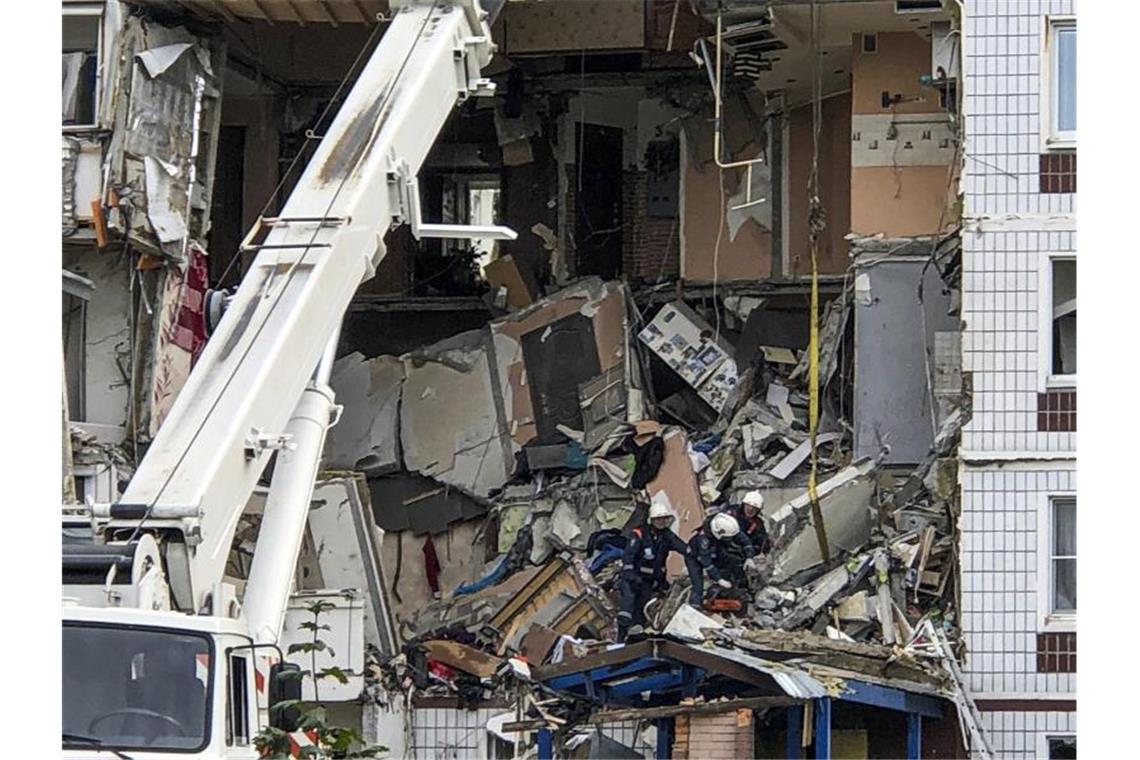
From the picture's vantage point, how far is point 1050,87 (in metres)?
23.2

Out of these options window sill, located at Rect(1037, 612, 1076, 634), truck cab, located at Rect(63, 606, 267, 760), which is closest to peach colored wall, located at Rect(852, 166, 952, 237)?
window sill, located at Rect(1037, 612, 1076, 634)

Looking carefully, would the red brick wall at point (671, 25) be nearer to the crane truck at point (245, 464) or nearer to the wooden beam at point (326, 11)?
the wooden beam at point (326, 11)

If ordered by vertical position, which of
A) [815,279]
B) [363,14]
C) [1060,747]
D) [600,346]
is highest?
[363,14]

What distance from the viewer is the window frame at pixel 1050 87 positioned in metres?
23.1

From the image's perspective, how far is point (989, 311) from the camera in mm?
23000

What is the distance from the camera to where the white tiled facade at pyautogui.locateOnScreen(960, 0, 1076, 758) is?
74.0 feet

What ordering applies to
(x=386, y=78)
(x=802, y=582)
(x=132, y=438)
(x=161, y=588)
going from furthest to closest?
(x=132, y=438) → (x=802, y=582) → (x=386, y=78) → (x=161, y=588)

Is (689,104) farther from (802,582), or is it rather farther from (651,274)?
(802,582)

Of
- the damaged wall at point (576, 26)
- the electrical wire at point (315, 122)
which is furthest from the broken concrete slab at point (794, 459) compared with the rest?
the electrical wire at point (315, 122)

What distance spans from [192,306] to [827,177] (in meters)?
8.02

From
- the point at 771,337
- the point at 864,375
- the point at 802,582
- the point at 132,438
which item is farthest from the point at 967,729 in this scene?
the point at 132,438

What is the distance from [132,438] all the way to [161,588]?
13082 millimetres

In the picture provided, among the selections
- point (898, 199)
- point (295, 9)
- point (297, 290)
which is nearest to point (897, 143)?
point (898, 199)

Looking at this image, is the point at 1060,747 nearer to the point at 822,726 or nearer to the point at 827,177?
the point at 822,726
